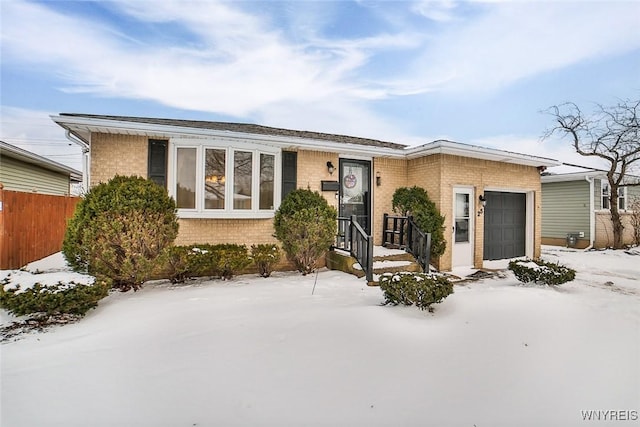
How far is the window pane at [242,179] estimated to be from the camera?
22.7ft

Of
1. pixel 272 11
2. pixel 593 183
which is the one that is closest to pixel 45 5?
pixel 272 11

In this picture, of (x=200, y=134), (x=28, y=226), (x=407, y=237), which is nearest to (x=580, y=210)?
(x=407, y=237)

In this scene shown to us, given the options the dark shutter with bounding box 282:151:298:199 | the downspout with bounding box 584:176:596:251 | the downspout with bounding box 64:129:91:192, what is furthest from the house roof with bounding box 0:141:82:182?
the downspout with bounding box 584:176:596:251

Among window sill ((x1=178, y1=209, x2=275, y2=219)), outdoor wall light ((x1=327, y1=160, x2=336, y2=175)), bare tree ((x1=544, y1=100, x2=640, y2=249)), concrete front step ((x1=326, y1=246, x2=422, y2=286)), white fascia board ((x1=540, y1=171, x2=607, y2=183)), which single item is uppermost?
bare tree ((x1=544, y1=100, x2=640, y2=249))

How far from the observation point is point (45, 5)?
5352 mm

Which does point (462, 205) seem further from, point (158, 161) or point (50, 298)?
point (50, 298)

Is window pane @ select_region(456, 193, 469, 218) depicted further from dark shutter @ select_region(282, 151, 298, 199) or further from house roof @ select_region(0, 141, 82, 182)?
house roof @ select_region(0, 141, 82, 182)

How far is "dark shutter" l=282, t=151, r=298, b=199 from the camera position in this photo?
756cm

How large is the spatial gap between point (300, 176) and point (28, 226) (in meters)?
7.07

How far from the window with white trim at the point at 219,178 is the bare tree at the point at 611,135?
15041 millimetres

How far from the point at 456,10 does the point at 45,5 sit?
27.2 ft

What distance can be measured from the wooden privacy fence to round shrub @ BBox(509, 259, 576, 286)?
37.1 feet

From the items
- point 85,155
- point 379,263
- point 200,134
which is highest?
point 200,134

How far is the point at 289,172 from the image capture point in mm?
7617
